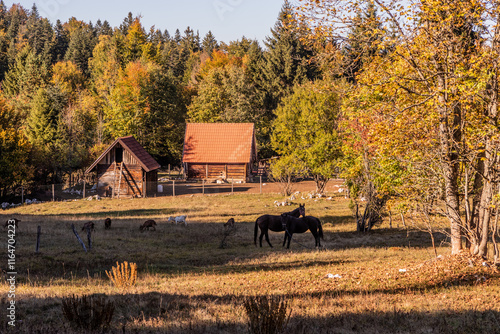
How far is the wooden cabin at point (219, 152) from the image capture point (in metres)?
54.2

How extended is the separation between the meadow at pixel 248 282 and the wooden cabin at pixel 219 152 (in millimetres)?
30029

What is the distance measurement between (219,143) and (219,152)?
126 centimetres

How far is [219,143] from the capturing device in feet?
181

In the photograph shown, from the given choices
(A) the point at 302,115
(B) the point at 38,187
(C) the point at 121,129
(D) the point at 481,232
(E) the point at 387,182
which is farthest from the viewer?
(C) the point at 121,129

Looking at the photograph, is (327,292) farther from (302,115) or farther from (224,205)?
(302,115)

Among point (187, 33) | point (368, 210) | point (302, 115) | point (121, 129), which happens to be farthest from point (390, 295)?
point (187, 33)

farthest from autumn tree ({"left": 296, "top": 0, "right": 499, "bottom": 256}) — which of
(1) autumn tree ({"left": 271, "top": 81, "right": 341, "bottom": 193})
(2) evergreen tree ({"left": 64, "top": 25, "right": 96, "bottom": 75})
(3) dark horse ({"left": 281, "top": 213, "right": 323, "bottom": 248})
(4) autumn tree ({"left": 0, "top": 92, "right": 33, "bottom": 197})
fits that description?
(2) evergreen tree ({"left": 64, "top": 25, "right": 96, "bottom": 75})

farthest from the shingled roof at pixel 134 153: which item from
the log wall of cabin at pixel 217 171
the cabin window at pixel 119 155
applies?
the log wall of cabin at pixel 217 171

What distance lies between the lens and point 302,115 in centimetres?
4234

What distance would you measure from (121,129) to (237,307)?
5335 cm

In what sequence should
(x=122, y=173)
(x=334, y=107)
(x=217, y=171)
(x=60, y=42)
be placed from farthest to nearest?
(x=60, y=42)
(x=217, y=171)
(x=122, y=173)
(x=334, y=107)

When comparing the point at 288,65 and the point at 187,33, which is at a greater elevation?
the point at 187,33

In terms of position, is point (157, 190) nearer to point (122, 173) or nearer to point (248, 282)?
point (122, 173)

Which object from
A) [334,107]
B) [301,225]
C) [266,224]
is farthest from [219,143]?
[301,225]
